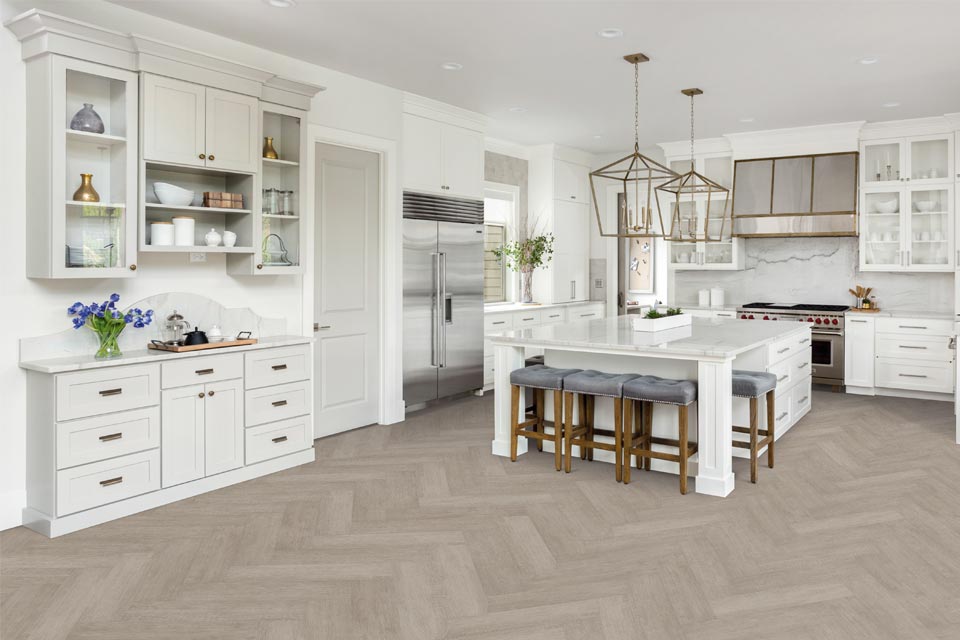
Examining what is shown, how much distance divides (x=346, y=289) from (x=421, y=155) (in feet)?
4.64

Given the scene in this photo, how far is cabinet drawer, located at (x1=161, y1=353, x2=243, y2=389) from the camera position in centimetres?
382

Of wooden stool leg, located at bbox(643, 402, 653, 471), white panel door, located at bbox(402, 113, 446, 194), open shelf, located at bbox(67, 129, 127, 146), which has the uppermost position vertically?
white panel door, located at bbox(402, 113, 446, 194)

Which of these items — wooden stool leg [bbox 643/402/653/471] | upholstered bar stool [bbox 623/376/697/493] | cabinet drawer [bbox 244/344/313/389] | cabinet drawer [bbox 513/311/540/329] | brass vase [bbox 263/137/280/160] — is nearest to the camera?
upholstered bar stool [bbox 623/376/697/493]

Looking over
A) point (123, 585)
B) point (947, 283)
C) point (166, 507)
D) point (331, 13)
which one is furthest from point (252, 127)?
point (947, 283)

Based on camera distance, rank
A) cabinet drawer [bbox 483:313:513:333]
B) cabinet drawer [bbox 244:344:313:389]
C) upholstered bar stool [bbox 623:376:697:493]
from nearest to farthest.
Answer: upholstered bar stool [bbox 623:376:697:493], cabinet drawer [bbox 244:344:313:389], cabinet drawer [bbox 483:313:513:333]

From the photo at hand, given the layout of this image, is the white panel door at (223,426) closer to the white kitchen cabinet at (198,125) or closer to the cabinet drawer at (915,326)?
the white kitchen cabinet at (198,125)

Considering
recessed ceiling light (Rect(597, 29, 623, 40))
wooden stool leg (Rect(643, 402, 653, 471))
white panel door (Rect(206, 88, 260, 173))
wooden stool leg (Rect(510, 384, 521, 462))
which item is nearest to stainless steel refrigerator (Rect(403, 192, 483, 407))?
wooden stool leg (Rect(510, 384, 521, 462))

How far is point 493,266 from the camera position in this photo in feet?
26.1

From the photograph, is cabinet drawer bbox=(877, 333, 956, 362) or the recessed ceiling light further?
cabinet drawer bbox=(877, 333, 956, 362)

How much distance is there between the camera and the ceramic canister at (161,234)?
392 cm

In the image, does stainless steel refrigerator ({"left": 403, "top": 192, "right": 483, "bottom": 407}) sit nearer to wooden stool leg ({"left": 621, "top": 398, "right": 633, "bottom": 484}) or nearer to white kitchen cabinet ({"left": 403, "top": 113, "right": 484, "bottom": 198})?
white kitchen cabinet ({"left": 403, "top": 113, "right": 484, "bottom": 198})

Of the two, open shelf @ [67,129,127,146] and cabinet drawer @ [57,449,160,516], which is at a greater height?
open shelf @ [67,129,127,146]

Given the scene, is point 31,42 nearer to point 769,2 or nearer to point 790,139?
point 769,2

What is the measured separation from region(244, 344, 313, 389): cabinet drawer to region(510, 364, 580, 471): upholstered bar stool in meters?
1.36
